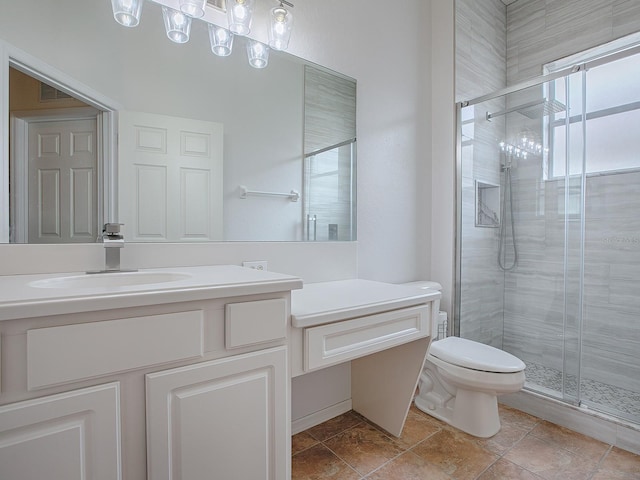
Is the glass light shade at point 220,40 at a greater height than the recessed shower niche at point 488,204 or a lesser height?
greater

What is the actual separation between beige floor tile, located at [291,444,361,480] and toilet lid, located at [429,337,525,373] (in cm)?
70

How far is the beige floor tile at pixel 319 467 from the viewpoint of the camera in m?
1.36

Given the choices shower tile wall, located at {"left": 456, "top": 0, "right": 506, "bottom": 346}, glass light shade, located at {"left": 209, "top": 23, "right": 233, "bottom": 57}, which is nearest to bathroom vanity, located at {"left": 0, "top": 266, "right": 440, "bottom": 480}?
glass light shade, located at {"left": 209, "top": 23, "right": 233, "bottom": 57}

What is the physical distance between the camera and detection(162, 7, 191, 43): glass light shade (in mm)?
1253

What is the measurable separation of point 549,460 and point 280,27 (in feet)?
7.53

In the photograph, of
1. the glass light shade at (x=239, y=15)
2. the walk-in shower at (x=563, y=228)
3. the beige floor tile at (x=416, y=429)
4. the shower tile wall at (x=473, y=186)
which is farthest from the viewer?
the shower tile wall at (x=473, y=186)

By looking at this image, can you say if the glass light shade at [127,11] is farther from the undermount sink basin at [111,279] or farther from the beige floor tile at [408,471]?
the beige floor tile at [408,471]

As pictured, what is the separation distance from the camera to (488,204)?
2285 millimetres

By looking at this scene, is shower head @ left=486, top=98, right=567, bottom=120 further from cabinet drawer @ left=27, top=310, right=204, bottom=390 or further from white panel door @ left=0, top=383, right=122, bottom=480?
white panel door @ left=0, top=383, right=122, bottom=480

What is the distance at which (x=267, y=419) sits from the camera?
95cm

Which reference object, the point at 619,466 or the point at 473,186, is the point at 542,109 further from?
the point at 619,466

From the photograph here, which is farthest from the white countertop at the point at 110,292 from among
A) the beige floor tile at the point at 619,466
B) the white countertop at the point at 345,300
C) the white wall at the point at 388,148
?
the beige floor tile at the point at 619,466

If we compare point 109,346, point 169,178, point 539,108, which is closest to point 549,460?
point 109,346

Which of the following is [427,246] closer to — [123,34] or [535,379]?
[535,379]
